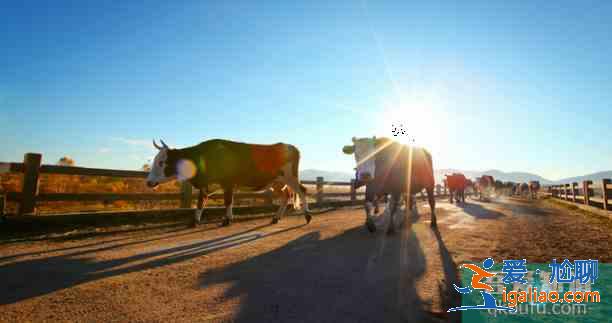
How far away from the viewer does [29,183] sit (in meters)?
5.70

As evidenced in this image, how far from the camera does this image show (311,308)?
2.22 m

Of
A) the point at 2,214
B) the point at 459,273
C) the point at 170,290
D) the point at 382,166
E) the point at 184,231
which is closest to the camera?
the point at 170,290

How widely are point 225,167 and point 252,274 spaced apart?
14.8 ft

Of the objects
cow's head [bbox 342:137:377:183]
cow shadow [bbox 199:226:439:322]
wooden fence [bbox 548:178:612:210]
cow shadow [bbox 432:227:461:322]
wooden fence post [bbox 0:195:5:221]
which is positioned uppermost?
cow's head [bbox 342:137:377:183]

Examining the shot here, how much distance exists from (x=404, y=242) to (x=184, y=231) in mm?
4127

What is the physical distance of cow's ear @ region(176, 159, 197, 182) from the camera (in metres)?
6.99

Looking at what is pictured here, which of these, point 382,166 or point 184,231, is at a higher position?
point 382,166

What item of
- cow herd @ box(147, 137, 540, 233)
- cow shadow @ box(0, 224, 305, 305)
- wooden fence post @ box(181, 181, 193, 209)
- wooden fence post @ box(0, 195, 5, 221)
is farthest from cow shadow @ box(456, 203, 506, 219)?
wooden fence post @ box(0, 195, 5, 221)

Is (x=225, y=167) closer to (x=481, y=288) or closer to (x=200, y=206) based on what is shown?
(x=200, y=206)

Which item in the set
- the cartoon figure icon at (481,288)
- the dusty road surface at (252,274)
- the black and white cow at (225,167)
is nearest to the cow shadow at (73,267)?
the dusty road surface at (252,274)

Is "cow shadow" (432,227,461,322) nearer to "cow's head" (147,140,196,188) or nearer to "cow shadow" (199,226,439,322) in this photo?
"cow shadow" (199,226,439,322)

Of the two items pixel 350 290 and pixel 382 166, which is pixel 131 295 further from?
pixel 382 166

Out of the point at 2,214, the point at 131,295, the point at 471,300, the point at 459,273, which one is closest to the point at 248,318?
the point at 131,295

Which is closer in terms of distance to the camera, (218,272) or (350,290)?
(350,290)
